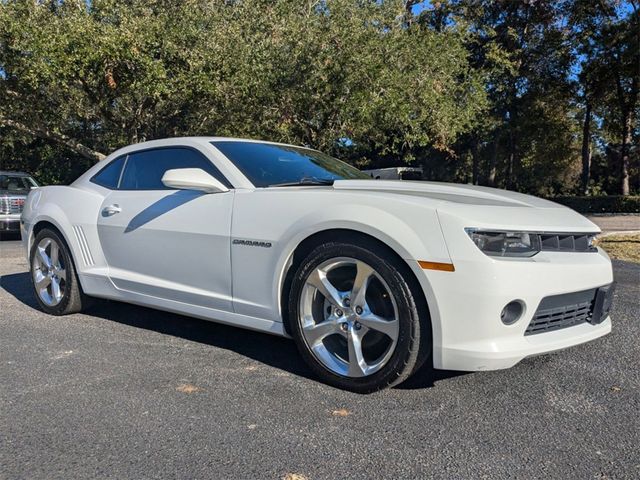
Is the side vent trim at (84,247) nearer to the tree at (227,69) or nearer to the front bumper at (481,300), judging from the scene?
the front bumper at (481,300)

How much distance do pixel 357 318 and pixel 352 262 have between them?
1.03 feet

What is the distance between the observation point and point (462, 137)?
32.5 metres

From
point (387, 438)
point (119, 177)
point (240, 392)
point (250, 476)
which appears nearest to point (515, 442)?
point (387, 438)

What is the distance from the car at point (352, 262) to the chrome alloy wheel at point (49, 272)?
0.66 metres

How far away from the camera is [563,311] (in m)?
3.05

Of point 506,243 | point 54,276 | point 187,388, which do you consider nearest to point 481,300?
point 506,243

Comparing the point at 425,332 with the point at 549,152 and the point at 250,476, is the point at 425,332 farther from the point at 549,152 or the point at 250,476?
the point at 549,152

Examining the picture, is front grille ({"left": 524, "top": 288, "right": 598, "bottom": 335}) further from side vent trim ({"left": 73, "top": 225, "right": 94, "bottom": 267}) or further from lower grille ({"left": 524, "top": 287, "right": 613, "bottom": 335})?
side vent trim ({"left": 73, "top": 225, "right": 94, "bottom": 267})

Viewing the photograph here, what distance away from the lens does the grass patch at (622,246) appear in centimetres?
904

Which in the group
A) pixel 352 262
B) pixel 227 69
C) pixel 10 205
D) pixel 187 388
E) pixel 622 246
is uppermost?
pixel 227 69

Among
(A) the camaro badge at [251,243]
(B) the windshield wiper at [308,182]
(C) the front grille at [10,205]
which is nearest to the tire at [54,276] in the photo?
(A) the camaro badge at [251,243]

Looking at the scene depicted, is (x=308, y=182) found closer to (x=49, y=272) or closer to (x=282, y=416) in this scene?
(x=282, y=416)

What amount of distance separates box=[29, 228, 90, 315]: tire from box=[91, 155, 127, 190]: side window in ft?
1.97

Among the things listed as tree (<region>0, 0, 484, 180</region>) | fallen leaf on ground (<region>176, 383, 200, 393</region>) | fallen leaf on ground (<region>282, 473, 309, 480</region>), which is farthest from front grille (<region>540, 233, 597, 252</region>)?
tree (<region>0, 0, 484, 180</region>)
